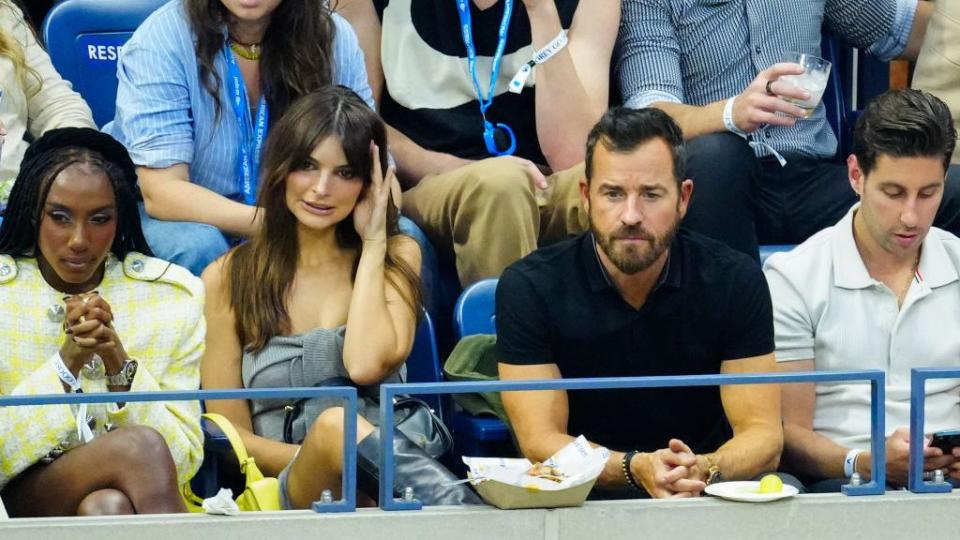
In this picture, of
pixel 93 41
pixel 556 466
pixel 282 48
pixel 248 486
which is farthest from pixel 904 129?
pixel 93 41

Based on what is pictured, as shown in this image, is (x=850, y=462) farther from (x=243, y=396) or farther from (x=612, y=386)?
(x=243, y=396)

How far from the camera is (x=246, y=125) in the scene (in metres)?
4.66

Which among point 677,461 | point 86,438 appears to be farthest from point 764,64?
point 86,438

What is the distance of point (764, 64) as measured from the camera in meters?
5.14

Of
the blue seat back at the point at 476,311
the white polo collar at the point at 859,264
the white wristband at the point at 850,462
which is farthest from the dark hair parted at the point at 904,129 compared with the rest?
the blue seat back at the point at 476,311

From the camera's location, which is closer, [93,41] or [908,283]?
[908,283]

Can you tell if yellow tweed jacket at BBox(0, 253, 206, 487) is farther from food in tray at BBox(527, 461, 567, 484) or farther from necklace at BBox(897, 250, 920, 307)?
necklace at BBox(897, 250, 920, 307)

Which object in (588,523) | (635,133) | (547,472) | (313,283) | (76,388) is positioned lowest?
(588,523)

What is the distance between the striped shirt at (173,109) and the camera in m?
4.59

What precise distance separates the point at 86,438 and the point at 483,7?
6.02ft

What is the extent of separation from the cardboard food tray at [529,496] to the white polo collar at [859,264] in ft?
3.37

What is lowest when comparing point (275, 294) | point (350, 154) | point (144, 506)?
point (144, 506)

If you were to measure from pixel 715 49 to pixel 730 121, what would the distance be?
438 mm

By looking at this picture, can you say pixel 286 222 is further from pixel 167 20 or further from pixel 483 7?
pixel 483 7
